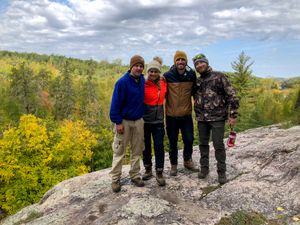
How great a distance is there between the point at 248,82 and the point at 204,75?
31.9 meters

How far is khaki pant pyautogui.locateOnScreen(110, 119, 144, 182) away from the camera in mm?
6601

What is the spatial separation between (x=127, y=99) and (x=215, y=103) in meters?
1.81

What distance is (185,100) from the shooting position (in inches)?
273

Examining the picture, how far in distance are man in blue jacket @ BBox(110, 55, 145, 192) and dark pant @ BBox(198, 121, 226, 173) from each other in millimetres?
1323

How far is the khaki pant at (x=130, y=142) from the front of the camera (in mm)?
6601

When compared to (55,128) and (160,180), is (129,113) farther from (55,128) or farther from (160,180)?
(55,128)

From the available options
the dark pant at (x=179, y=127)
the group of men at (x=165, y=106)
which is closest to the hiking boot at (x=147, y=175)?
the group of men at (x=165, y=106)

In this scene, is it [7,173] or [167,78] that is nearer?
[167,78]

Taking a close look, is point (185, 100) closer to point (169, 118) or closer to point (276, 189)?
point (169, 118)

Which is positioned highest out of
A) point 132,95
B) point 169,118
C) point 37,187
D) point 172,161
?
point 132,95

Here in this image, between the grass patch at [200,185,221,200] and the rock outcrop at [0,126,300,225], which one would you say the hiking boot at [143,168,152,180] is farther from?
the grass patch at [200,185,221,200]

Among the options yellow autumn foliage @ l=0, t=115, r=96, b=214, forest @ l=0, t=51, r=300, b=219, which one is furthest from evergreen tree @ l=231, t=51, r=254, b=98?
yellow autumn foliage @ l=0, t=115, r=96, b=214

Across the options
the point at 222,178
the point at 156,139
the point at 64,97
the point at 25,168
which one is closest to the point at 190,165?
the point at 222,178

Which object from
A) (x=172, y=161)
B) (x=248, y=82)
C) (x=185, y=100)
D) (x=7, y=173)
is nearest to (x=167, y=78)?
(x=185, y=100)
